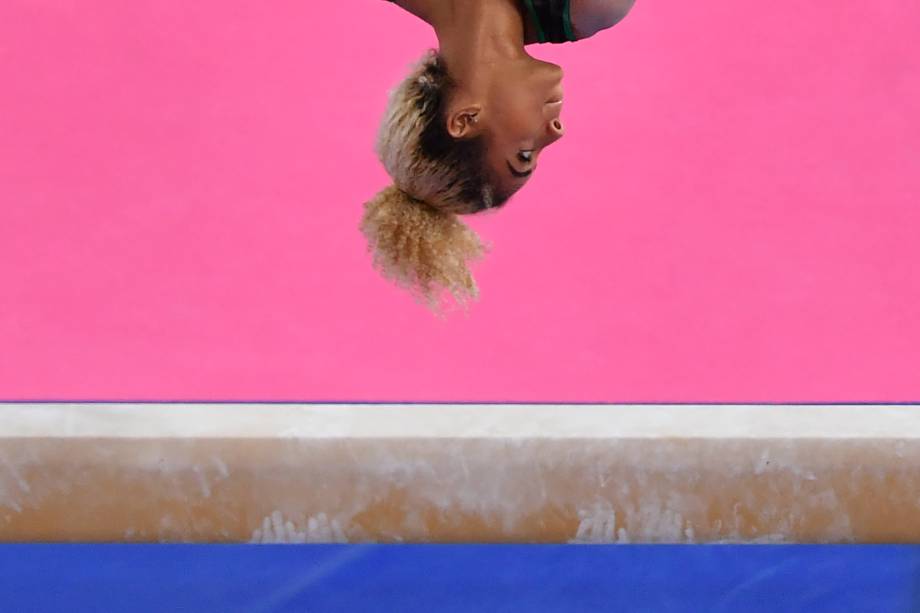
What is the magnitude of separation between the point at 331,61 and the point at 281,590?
52.7 inches

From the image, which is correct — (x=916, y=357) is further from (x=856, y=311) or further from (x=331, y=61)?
(x=331, y=61)

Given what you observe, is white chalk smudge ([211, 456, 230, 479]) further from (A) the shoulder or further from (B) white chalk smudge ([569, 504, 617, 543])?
(A) the shoulder

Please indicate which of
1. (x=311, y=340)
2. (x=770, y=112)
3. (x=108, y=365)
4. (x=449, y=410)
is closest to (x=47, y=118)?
(x=108, y=365)

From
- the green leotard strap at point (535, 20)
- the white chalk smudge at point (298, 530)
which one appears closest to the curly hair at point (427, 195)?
the green leotard strap at point (535, 20)

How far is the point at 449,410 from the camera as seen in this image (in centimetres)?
141

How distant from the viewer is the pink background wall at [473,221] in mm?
2324

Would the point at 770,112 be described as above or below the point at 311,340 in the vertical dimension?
above

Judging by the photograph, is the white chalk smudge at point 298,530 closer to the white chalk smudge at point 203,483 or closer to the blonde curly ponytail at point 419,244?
the white chalk smudge at point 203,483

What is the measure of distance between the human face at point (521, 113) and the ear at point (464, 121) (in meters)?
0.01

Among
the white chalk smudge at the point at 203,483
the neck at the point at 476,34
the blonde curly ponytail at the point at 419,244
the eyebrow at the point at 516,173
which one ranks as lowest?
the white chalk smudge at the point at 203,483

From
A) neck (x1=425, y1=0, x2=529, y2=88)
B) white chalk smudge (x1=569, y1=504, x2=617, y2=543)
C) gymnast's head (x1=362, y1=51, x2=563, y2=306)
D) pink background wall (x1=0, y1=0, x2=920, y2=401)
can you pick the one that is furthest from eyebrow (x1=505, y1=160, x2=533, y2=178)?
pink background wall (x1=0, y1=0, x2=920, y2=401)

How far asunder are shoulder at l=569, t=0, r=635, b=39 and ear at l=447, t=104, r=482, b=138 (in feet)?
0.63

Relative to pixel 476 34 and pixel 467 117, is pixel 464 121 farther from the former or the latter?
pixel 476 34

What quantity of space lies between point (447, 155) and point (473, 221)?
96 centimetres
